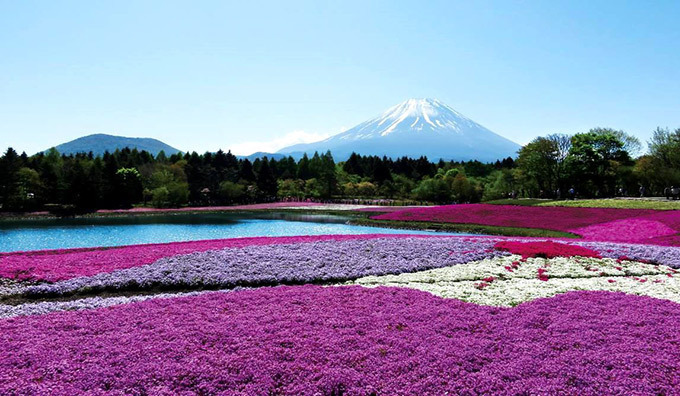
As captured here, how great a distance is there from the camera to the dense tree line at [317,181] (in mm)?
70375

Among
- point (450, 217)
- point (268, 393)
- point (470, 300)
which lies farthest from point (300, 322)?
point (450, 217)

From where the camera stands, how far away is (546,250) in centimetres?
2053

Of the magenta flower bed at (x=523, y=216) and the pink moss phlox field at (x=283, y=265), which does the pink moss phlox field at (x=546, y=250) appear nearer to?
the pink moss phlox field at (x=283, y=265)

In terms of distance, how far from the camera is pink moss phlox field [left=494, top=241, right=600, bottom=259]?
20.1 metres

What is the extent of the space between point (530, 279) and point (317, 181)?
9298 centimetres

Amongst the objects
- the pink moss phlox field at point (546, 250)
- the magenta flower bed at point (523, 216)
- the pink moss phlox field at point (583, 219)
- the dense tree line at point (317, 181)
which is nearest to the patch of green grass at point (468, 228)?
the pink moss phlox field at point (583, 219)

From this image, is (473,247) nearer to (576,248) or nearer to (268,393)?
(576,248)

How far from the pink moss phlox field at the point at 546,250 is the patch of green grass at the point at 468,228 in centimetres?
1200

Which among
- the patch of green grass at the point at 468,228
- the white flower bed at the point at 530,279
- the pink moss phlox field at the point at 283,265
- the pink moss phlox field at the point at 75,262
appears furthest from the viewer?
the patch of green grass at the point at 468,228

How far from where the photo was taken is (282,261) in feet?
59.5

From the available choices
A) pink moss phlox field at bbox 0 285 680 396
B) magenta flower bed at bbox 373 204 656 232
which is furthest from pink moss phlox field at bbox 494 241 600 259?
magenta flower bed at bbox 373 204 656 232

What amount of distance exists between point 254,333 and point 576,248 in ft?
61.5

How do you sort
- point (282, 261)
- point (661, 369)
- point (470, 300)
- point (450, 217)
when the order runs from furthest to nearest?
point (450, 217)
point (282, 261)
point (470, 300)
point (661, 369)

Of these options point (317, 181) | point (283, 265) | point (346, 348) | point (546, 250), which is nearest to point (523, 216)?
point (546, 250)
